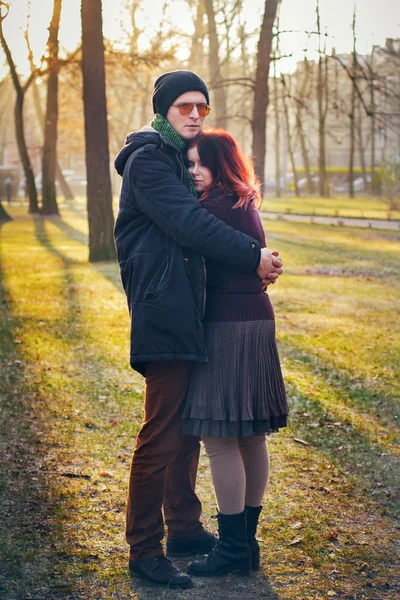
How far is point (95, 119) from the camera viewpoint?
591 inches

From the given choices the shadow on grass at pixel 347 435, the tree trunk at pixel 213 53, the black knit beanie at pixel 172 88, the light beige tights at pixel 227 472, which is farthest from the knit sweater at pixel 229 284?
the tree trunk at pixel 213 53

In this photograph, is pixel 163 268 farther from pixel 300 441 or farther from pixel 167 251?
pixel 300 441

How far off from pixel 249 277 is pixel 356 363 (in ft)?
15.4

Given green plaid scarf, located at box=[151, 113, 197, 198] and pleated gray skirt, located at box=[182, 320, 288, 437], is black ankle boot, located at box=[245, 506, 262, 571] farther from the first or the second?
green plaid scarf, located at box=[151, 113, 197, 198]

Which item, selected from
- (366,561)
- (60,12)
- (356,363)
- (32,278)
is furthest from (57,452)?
(60,12)

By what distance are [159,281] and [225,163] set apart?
558 millimetres

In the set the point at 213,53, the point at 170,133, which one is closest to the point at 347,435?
the point at 170,133

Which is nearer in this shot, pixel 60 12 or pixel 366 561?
pixel 366 561

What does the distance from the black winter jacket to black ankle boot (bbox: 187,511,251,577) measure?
0.73 m

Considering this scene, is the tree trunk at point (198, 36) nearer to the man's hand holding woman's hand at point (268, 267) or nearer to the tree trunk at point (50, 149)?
the tree trunk at point (50, 149)

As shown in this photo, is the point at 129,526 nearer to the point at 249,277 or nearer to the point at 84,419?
the point at 249,277

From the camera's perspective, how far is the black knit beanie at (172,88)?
Answer: 349 cm

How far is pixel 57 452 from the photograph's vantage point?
215 inches

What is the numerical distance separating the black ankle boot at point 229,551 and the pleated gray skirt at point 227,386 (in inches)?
15.5
